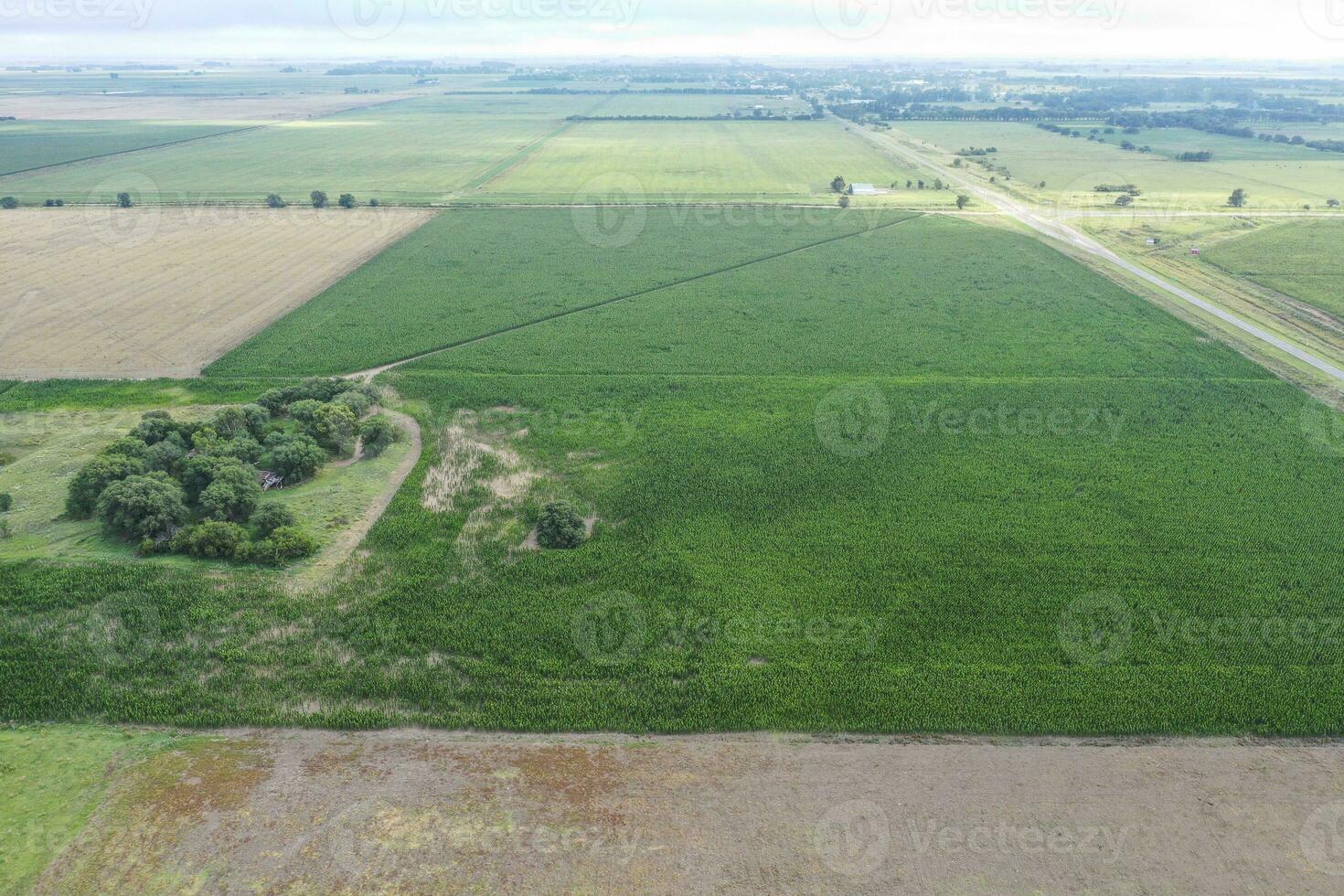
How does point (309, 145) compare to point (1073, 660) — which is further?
point (309, 145)

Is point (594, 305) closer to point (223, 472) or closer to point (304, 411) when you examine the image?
point (304, 411)

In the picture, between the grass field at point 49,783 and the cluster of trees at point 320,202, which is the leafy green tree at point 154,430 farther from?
the cluster of trees at point 320,202

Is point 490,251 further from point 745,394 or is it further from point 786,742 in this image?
point 786,742

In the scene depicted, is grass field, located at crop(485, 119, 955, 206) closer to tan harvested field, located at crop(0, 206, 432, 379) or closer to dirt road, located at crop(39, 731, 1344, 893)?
tan harvested field, located at crop(0, 206, 432, 379)

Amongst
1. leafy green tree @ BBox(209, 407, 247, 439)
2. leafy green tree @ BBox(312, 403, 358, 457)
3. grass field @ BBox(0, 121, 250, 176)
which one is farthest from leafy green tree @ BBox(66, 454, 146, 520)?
grass field @ BBox(0, 121, 250, 176)

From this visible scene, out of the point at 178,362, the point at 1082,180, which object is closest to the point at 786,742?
the point at 178,362

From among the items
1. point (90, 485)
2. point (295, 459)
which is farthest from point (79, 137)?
point (295, 459)
